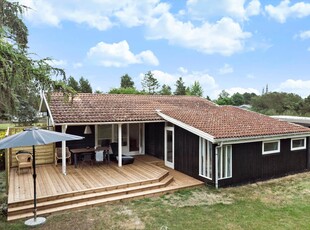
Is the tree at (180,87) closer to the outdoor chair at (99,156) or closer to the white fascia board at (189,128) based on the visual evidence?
the white fascia board at (189,128)

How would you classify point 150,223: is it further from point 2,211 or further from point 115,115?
point 115,115

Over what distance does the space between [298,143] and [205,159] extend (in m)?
5.89

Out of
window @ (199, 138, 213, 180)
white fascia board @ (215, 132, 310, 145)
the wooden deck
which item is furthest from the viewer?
window @ (199, 138, 213, 180)

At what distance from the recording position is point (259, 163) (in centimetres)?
1122

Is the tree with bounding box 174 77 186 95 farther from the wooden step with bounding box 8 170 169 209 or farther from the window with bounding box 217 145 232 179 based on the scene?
the wooden step with bounding box 8 170 169 209

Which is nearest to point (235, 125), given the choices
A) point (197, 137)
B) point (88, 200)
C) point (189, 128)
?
point (197, 137)

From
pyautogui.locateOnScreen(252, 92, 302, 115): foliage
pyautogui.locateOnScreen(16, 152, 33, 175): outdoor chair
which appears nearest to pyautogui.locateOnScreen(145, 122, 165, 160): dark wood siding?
pyautogui.locateOnScreen(16, 152, 33, 175): outdoor chair

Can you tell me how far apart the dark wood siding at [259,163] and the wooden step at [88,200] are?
9.71 feet

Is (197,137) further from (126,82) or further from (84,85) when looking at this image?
(126,82)

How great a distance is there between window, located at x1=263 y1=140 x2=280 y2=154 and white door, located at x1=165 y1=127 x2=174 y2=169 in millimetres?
4285

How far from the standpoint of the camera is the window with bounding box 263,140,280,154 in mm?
11472

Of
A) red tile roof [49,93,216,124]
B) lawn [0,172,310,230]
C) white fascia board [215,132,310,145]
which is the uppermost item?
red tile roof [49,93,216,124]

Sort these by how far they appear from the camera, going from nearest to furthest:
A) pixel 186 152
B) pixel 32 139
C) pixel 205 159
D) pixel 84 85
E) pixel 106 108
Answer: pixel 32 139
pixel 205 159
pixel 186 152
pixel 106 108
pixel 84 85

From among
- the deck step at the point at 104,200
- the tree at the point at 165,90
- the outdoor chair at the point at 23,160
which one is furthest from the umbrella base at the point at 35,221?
the tree at the point at 165,90
